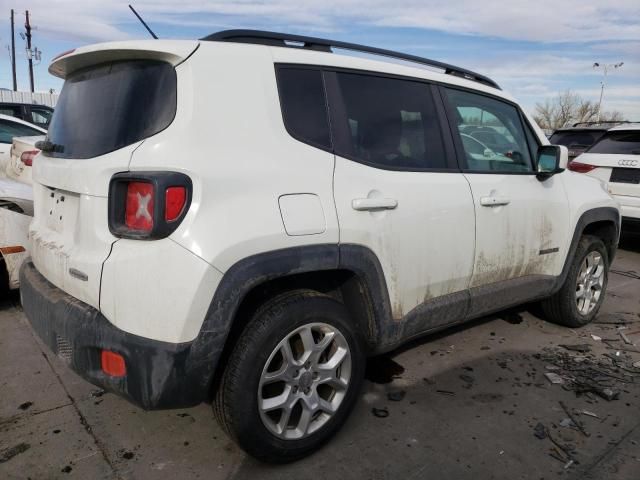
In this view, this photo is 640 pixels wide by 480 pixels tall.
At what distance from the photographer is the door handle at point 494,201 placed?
3.14 metres

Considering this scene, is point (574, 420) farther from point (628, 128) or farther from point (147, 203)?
point (628, 128)

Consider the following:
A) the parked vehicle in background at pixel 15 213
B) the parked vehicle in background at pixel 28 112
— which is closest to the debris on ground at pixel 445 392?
the parked vehicle in background at pixel 15 213

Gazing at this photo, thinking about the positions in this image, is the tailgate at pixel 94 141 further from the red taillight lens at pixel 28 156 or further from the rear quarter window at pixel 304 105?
the red taillight lens at pixel 28 156

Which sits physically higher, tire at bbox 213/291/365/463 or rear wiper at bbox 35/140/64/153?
rear wiper at bbox 35/140/64/153

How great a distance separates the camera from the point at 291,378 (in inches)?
94.4

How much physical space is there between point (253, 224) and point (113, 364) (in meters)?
0.79

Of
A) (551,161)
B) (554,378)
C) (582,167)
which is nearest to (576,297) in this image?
Result: (554,378)

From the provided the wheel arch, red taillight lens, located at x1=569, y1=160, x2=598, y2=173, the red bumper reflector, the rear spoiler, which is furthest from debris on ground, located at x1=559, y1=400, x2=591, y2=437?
red taillight lens, located at x1=569, y1=160, x2=598, y2=173

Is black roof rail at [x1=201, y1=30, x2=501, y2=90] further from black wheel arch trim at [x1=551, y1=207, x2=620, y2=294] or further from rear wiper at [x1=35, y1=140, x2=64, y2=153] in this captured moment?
black wheel arch trim at [x1=551, y1=207, x2=620, y2=294]

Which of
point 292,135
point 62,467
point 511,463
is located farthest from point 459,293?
point 62,467

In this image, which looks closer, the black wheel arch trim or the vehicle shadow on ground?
the black wheel arch trim

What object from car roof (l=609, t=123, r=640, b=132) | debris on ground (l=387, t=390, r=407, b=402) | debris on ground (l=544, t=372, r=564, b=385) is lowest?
debris on ground (l=387, t=390, r=407, b=402)

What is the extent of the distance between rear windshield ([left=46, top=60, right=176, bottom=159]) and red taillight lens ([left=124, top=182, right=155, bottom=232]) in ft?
0.72

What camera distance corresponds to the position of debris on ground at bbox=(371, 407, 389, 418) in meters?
2.92
